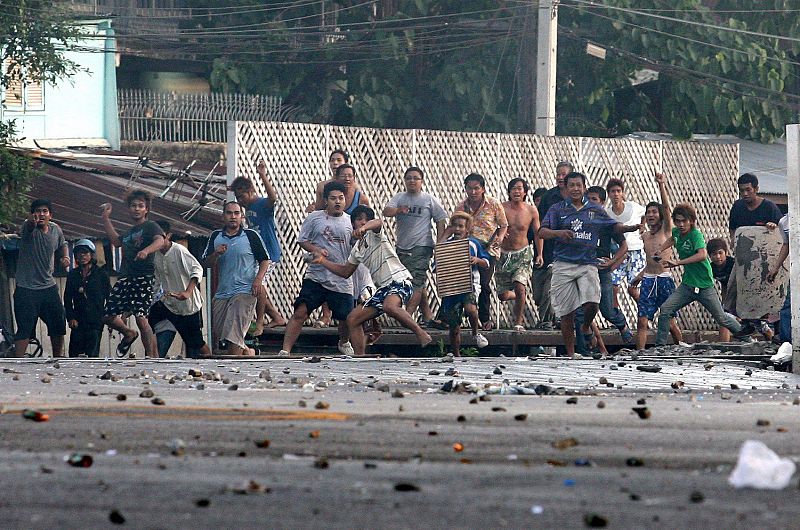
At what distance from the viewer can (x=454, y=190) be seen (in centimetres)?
1938

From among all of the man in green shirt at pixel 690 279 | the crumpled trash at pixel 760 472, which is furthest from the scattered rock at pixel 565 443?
the man in green shirt at pixel 690 279

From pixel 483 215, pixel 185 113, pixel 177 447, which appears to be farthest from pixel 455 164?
pixel 185 113

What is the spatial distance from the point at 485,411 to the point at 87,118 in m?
29.6

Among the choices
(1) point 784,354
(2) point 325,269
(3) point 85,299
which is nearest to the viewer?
(1) point 784,354

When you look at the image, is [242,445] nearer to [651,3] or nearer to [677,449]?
[677,449]

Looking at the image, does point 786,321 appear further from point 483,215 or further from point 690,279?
point 483,215

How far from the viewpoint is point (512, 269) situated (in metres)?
18.1

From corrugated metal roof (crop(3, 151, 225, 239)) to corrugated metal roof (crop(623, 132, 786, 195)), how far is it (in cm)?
737

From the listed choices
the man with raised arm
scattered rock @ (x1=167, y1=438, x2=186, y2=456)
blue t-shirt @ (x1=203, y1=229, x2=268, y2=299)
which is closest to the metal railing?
the man with raised arm

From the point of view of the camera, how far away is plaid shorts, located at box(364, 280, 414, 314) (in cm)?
1478

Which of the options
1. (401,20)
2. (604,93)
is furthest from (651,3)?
(401,20)

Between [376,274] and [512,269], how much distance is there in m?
3.65

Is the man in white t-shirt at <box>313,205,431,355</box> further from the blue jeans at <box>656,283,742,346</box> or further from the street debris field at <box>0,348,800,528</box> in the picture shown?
the street debris field at <box>0,348,800,528</box>

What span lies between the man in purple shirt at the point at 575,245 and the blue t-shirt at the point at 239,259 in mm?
2804
